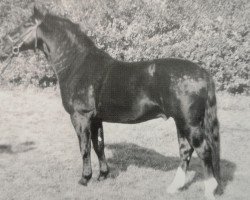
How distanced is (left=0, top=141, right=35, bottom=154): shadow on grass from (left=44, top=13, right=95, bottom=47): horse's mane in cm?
293

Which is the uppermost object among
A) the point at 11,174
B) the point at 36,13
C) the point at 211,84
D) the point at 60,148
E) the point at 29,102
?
the point at 36,13

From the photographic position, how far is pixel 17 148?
28.9 ft

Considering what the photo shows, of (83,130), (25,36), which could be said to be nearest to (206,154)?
(83,130)

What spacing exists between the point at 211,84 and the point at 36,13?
269 cm

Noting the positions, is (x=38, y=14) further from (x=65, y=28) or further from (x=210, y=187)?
(x=210, y=187)

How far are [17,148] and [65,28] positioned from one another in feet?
10.6

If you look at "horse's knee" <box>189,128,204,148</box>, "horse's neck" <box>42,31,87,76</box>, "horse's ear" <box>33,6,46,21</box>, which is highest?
"horse's ear" <box>33,6,46,21</box>

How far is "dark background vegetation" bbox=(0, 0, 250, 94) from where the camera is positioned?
1436 cm

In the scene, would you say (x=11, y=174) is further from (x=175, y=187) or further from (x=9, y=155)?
(x=175, y=187)

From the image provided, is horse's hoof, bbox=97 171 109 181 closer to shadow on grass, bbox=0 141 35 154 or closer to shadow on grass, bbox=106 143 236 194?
shadow on grass, bbox=106 143 236 194

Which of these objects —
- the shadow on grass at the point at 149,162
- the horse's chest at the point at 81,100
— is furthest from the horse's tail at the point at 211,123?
the horse's chest at the point at 81,100

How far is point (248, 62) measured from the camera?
1447 cm

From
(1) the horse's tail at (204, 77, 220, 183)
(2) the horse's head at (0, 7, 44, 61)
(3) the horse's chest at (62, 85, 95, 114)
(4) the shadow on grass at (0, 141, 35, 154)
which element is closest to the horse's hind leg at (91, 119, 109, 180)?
(3) the horse's chest at (62, 85, 95, 114)

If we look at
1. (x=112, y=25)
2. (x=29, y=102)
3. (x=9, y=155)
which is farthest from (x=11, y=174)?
(x=112, y=25)
